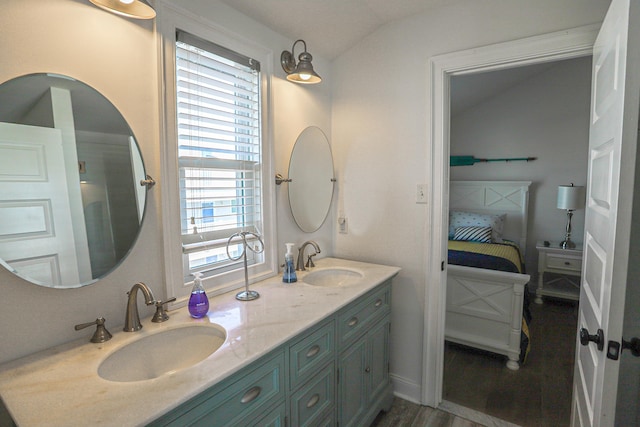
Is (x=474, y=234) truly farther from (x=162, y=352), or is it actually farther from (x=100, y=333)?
(x=100, y=333)

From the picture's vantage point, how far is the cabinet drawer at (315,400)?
1.27 metres

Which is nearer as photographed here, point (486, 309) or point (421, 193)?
point (421, 193)

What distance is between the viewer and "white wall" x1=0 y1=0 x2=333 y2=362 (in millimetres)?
979

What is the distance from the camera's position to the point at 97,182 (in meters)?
1.16

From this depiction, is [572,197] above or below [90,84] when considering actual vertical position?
below

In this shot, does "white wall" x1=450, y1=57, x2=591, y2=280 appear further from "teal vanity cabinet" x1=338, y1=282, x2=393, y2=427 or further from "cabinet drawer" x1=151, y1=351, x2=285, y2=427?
"cabinet drawer" x1=151, y1=351, x2=285, y2=427

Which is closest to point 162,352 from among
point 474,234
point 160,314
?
point 160,314

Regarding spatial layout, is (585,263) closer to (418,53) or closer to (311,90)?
(418,53)

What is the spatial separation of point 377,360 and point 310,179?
3.82 ft

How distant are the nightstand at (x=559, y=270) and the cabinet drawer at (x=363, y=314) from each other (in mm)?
2811

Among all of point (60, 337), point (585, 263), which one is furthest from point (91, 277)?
point (585, 263)

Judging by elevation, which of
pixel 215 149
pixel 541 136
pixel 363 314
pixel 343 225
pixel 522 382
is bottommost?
pixel 522 382

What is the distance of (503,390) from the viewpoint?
Answer: 2270 mm

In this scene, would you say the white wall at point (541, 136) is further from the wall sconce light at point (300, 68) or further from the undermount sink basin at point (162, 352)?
the undermount sink basin at point (162, 352)
